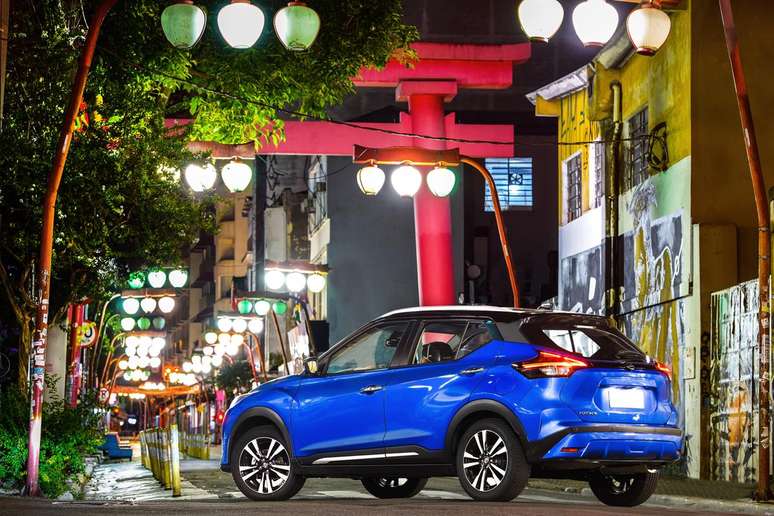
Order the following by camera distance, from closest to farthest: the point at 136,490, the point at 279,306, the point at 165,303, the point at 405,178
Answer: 1. the point at 136,490
2. the point at 405,178
3. the point at 165,303
4. the point at 279,306

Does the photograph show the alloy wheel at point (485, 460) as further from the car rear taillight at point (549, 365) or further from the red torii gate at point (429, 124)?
the red torii gate at point (429, 124)

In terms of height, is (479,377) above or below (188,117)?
below

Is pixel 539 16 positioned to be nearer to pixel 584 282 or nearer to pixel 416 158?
pixel 416 158

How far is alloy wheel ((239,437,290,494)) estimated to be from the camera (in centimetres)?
1375

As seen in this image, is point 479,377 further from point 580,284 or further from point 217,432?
point 217,432

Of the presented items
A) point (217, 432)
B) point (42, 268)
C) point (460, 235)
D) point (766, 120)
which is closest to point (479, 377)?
point (42, 268)

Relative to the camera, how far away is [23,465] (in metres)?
16.5

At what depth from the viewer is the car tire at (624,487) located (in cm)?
1303

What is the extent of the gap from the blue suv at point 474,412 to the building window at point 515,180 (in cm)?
3145

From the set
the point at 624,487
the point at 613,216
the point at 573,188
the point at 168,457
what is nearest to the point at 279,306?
the point at 573,188

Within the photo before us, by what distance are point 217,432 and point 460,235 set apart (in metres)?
43.8

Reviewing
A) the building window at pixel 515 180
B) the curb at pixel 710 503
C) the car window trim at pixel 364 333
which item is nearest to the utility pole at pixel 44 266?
the car window trim at pixel 364 333

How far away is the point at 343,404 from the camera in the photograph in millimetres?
13273

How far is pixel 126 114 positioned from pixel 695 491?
400 inches
